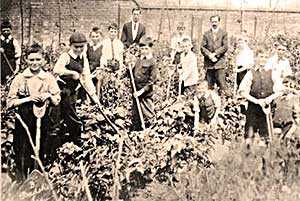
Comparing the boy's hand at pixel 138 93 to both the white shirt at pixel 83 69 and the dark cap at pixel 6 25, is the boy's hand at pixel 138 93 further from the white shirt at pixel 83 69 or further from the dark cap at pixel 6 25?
the dark cap at pixel 6 25

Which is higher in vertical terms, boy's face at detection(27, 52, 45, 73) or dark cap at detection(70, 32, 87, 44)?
dark cap at detection(70, 32, 87, 44)

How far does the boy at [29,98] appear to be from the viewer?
3748 mm

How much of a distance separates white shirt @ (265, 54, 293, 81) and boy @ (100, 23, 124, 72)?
818 millimetres

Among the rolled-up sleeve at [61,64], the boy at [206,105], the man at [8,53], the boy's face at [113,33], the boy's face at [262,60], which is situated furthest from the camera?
the boy's face at [262,60]

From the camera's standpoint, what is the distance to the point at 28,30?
12.5 ft

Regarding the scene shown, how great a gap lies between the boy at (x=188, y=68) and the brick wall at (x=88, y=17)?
74 mm

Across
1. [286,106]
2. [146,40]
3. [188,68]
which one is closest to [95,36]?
[146,40]

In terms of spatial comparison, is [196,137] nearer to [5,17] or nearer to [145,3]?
[145,3]

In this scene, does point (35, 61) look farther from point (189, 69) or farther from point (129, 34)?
point (189, 69)

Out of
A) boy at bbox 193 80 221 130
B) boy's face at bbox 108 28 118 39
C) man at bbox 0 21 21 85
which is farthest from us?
boy at bbox 193 80 221 130

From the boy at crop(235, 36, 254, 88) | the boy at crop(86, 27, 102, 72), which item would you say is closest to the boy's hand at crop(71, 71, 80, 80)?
the boy at crop(86, 27, 102, 72)

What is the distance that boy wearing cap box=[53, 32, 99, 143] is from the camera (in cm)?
390

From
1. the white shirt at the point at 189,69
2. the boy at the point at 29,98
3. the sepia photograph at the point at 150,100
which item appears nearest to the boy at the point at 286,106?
the sepia photograph at the point at 150,100

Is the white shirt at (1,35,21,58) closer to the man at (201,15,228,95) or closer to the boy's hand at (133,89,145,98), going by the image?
the boy's hand at (133,89,145,98)
